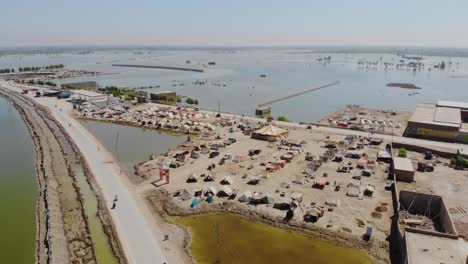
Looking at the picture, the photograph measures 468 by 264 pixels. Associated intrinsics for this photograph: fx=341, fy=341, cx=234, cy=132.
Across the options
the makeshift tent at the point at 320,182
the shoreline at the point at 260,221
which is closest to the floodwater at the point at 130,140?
the shoreline at the point at 260,221

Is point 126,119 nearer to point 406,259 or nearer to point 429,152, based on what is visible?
point 429,152

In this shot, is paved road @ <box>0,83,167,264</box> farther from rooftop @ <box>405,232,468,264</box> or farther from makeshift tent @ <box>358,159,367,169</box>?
makeshift tent @ <box>358,159,367,169</box>

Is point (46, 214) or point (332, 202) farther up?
point (332, 202)

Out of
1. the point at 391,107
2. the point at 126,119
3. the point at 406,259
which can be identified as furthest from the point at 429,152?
the point at 126,119

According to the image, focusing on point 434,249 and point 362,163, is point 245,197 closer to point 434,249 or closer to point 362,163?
point 434,249

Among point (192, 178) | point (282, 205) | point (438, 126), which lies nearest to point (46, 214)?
point (192, 178)

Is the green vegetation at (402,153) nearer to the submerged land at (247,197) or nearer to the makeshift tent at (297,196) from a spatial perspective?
the submerged land at (247,197)
